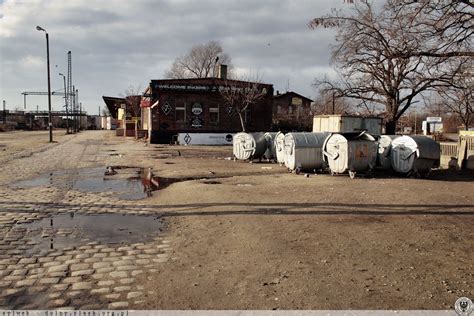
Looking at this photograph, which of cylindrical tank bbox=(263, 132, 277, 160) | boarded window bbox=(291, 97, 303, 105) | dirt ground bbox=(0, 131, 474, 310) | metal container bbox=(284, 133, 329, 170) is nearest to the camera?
dirt ground bbox=(0, 131, 474, 310)

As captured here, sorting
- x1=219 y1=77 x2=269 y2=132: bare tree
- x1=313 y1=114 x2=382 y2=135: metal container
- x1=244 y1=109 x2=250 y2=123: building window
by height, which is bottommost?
x1=313 y1=114 x2=382 y2=135: metal container

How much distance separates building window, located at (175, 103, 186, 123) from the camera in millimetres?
38438

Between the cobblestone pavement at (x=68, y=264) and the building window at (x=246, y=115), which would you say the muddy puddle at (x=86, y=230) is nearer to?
the cobblestone pavement at (x=68, y=264)

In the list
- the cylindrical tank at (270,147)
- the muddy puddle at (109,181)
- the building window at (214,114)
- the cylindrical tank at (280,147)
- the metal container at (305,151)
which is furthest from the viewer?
the building window at (214,114)

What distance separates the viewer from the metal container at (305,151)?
669 inches

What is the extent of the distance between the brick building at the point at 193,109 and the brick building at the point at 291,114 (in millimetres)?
5666

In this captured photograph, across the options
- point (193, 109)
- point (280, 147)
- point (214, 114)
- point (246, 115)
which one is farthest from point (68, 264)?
point (246, 115)

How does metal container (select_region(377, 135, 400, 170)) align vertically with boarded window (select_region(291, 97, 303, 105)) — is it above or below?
below

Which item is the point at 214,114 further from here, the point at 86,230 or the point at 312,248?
the point at 312,248

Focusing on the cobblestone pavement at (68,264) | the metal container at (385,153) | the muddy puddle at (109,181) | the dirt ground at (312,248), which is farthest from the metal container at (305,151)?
the cobblestone pavement at (68,264)

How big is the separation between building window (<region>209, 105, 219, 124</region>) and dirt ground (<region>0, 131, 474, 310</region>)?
27460mm

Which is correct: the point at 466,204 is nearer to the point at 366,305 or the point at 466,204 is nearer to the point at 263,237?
the point at 263,237

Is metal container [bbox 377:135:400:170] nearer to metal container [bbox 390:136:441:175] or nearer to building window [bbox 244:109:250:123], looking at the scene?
metal container [bbox 390:136:441:175]

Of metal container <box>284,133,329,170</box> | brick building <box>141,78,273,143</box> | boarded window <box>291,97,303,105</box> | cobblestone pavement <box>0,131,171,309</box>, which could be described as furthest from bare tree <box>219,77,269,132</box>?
boarded window <box>291,97,303,105</box>
